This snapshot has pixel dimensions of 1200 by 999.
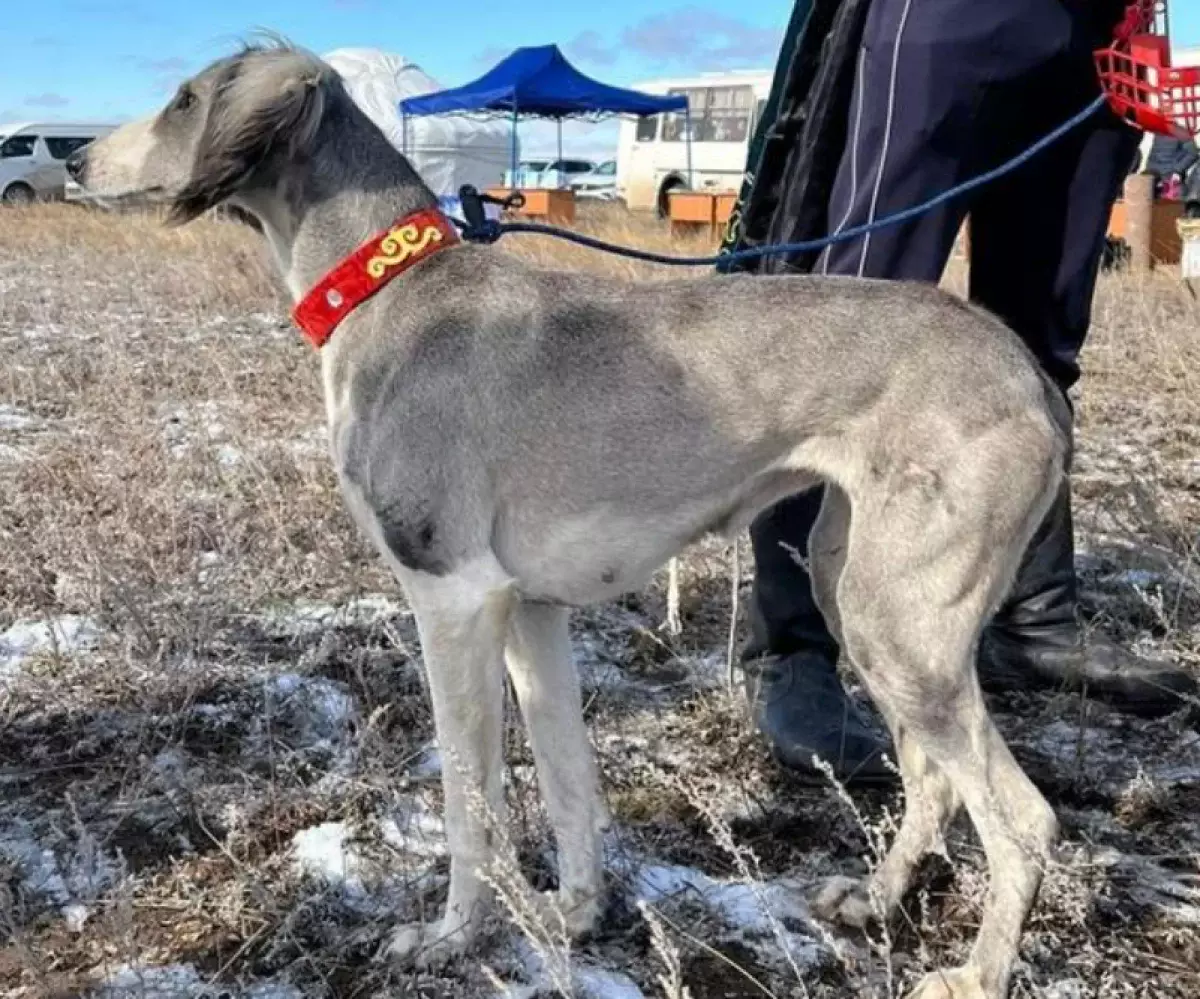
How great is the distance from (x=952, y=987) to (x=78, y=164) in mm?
2563

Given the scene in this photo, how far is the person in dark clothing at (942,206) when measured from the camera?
340cm

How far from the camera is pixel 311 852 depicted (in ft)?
10.7

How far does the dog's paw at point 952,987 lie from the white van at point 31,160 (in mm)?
38203

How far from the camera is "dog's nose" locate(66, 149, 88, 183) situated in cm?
321

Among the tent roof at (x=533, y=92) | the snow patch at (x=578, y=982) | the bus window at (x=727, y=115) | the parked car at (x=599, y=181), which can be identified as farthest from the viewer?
the parked car at (x=599, y=181)

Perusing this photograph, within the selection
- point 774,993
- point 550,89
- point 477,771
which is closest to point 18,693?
point 477,771

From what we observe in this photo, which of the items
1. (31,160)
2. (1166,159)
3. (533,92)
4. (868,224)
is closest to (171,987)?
Answer: (868,224)

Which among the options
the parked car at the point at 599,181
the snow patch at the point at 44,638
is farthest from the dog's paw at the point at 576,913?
the parked car at the point at 599,181

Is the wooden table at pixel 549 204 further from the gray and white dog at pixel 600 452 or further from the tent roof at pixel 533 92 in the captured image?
the gray and white dog at pixel 600 452

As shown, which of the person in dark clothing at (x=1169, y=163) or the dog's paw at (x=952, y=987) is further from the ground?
the person in dark clothing at (x=1169, y=163)

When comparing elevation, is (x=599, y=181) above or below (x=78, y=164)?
below

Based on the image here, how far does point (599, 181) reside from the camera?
45188 mm

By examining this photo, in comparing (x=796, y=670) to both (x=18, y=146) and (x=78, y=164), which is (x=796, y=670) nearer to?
(x=78, y=164)

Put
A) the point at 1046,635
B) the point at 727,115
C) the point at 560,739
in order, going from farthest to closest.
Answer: the point at 727,115 → the point at 1046,635 → the point at 560,739
